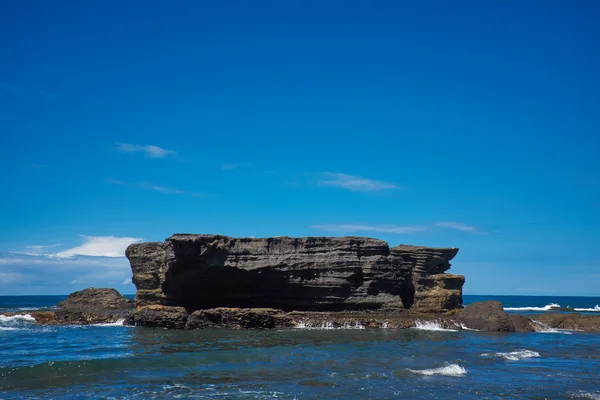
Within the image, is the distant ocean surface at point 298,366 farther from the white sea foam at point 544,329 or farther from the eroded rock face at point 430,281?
the eroded rock face at point 430,281

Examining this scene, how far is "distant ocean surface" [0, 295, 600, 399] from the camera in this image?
14.3 m

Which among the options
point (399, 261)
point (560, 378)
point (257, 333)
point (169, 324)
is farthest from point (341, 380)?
point (399, 261)

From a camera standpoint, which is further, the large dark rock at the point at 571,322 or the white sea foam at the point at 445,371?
the large dark rock at the point at 571,322

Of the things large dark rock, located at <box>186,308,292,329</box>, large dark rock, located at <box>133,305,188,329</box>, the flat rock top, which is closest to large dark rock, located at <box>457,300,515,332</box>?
large dark rock, located at <box>186,308,292,329</box>

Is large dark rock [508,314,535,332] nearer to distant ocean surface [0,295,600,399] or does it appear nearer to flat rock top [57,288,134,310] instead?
distant ocean surface [0,295,600,399]

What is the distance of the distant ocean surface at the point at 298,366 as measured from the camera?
14.3 m

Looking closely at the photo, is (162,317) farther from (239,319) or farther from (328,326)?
(328,326)

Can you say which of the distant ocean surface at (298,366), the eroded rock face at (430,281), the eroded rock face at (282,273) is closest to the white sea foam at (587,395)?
the distant ocean surface at (298,366)

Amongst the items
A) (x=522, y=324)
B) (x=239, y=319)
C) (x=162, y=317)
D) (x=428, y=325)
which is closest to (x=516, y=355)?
(x=428, y=325)

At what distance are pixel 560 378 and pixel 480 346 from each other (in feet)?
25.4

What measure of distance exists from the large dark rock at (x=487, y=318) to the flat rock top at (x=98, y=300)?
3341cm

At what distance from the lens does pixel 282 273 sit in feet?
115

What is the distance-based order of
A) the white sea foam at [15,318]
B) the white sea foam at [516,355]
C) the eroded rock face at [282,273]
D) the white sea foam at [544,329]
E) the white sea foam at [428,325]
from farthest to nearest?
the white sea foam at [15,318], the eroded rock face at [282,273], the white sea foam at [544,329], the white sea foam at [428,325], the white sea foam at [516,355]

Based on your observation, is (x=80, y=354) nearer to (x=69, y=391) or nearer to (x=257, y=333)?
(x=69, y=391)
